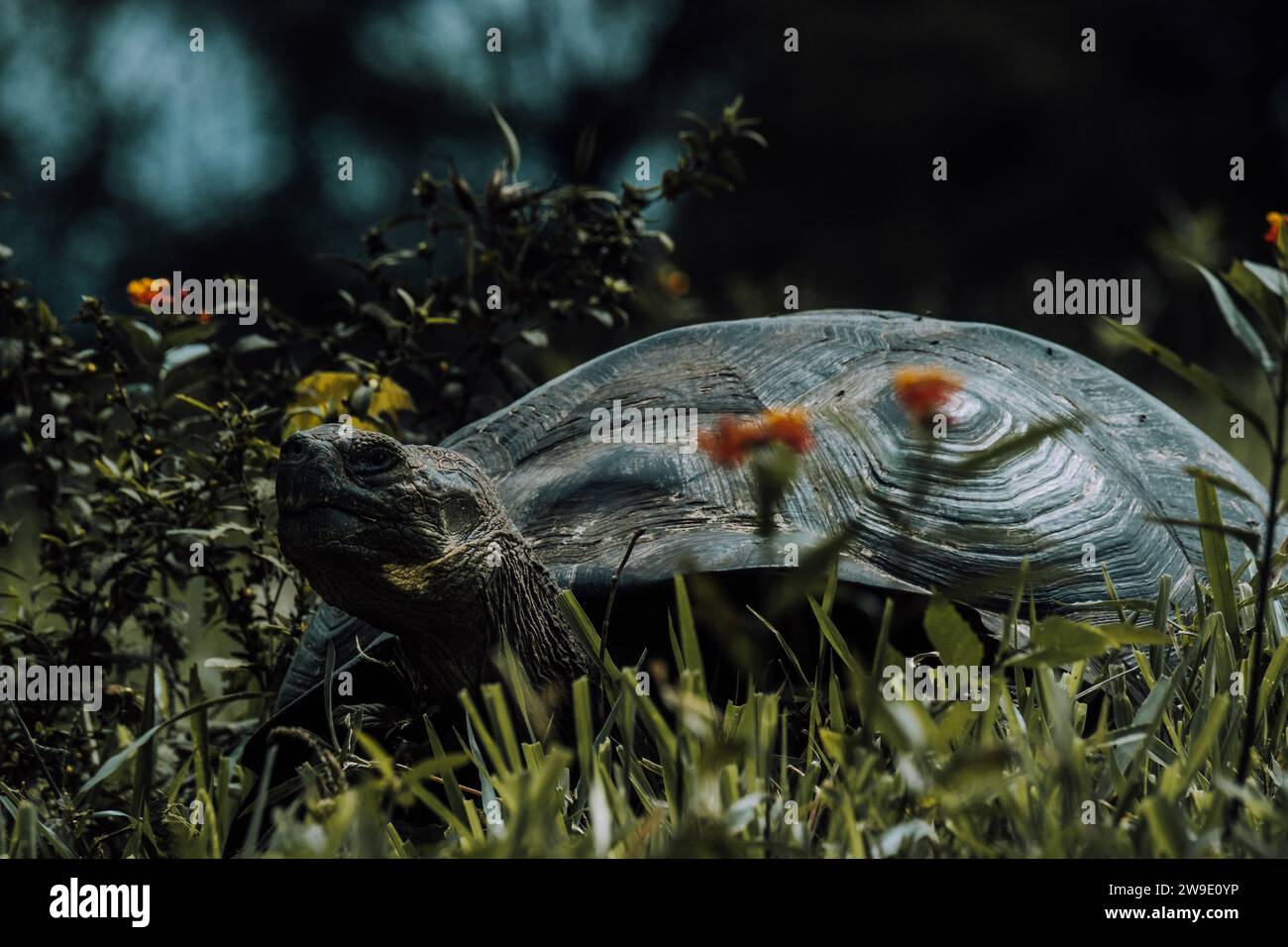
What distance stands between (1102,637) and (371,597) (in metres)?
1.22

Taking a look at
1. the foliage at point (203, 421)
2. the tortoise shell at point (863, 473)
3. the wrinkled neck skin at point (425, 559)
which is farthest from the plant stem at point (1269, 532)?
the foliage at point (203, 421)

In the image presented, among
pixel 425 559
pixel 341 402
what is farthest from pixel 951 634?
pixel 341 402

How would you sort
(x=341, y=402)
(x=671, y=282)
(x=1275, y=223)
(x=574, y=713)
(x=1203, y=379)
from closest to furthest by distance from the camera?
(x=1203, y=379)
(x=1275, y=223)
(x=574, y=713)
(x=341, y=402)
(x=671, y=282)

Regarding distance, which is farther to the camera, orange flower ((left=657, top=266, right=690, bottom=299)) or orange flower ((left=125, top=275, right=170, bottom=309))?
orange flower ((left=657, top=266, right=690, bottom=299))

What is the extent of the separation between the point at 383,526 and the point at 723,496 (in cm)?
61

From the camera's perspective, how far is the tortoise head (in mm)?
2068

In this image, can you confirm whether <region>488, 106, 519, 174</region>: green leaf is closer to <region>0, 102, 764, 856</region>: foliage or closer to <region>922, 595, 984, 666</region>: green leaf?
<region>0, 102, 764, 856</region>: foliage

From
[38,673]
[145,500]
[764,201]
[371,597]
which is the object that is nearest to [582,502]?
[371,597]

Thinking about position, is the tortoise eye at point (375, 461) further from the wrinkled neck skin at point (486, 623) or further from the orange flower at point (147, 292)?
the orange flower at point (147, 292)

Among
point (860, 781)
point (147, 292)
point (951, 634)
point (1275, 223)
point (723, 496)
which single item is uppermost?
point (147, 292)

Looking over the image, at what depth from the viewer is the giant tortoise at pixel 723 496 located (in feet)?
6.97

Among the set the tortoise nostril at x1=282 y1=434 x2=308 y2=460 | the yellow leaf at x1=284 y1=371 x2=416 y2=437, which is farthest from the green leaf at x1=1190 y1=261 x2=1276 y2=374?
the yellow leaf at x1=284 y1=371 x2=416 y2=437

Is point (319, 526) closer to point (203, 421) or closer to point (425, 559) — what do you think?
point (425, 559)

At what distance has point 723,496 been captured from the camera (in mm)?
2377
